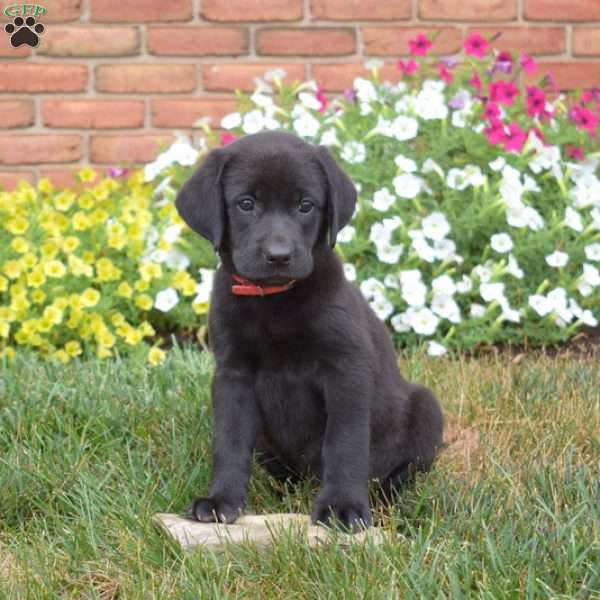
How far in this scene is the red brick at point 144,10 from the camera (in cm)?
620

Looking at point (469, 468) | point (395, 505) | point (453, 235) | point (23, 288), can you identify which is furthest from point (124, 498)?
point (453, 235)

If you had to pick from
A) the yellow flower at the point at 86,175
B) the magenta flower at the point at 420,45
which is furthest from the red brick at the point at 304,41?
the yellow flower at the point at 86,175


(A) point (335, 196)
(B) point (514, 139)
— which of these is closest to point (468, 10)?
(B) point (514, 139)

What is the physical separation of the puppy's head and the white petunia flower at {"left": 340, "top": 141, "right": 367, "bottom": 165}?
7.52 ft

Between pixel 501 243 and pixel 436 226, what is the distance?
32 cm

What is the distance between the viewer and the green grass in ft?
8.44

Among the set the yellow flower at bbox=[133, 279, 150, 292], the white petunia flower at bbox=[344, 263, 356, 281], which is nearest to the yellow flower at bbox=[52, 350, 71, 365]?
the yellow flower at bbox=[133, 279, 150, 292]

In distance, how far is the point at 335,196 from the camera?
3.09 meters

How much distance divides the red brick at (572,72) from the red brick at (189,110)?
1760 mm

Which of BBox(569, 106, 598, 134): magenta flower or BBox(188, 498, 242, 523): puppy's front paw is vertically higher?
BBox(569, 106, 598, 134): magenta flower

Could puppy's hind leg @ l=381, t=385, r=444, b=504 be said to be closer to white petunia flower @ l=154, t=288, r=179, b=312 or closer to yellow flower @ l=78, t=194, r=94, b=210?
white petunia flower @ l=154, t=288, r=179, b=312

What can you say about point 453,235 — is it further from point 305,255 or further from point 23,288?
point 305,255

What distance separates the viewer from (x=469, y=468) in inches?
136

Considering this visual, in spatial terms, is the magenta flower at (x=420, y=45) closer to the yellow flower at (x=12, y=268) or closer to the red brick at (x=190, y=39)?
the red brick at (x=190, y=39)
